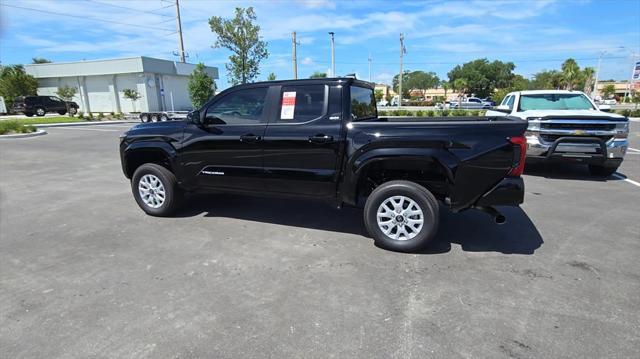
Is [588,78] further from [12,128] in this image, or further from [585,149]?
[12,128]

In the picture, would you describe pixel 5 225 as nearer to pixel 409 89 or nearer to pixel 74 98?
pixel 74 98

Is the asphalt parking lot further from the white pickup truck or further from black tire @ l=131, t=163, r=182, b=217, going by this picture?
the white pickup truck

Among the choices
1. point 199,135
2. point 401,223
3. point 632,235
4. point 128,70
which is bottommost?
point 632,235

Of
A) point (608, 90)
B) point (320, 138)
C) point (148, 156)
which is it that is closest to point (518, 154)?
point (320, 138)

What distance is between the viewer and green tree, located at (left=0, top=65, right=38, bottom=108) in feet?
123

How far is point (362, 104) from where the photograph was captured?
4809 millimetres

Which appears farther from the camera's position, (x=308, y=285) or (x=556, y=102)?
(x=556, y=102)

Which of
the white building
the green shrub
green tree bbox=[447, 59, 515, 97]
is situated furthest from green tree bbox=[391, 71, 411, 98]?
the green shrub

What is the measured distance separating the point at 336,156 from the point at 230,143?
140 cm

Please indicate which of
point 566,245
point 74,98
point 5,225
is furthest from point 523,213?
point 74,98

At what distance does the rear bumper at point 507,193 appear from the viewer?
379cm

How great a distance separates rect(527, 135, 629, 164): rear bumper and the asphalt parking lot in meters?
1.58

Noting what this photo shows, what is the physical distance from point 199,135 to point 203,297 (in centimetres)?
240

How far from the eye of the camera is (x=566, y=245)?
4.21 m
